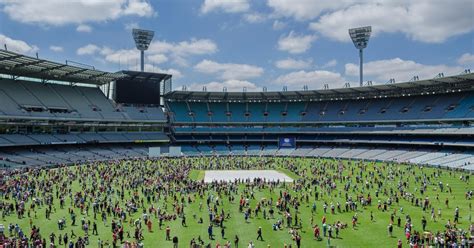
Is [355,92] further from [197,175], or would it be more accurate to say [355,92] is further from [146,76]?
[197,175]

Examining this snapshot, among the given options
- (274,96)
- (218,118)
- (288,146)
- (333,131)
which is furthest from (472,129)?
(218,118)

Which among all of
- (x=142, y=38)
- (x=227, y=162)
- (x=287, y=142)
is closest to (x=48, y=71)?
(x=142, y=38)

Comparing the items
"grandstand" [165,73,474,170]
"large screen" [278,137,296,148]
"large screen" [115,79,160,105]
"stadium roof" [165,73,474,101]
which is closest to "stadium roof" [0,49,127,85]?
"large screen" [115,79,160,105]

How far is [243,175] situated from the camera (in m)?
48.3

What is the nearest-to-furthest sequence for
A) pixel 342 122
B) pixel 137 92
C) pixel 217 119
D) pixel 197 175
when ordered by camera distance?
pixel 197 175, pixel 342 122, pixel 137 92, pixel 217 119

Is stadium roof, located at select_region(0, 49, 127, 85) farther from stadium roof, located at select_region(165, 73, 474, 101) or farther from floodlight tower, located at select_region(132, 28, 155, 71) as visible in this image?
stadium roof, located at select_region(165, 73, 474, 101)

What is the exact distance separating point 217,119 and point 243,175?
37.9 metres

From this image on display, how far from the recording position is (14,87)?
6088 centimetres

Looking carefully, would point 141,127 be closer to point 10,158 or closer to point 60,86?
point 60,86

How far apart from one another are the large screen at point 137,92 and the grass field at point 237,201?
28.8 metres

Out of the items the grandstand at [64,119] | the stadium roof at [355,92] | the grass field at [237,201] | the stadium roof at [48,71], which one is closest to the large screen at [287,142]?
the stadium roof at [355,92]

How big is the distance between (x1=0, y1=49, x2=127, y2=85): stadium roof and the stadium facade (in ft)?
0.52

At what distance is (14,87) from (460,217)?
61.4 metres

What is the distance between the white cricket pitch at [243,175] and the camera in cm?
4535
